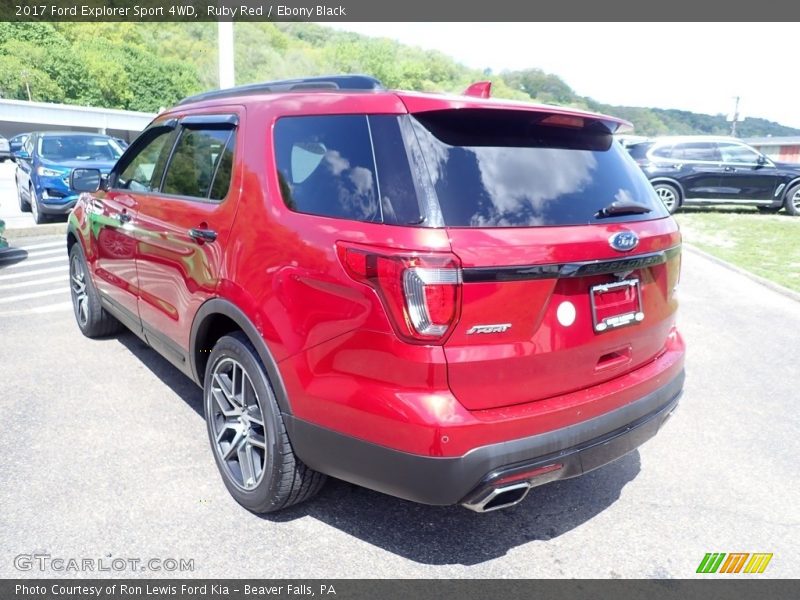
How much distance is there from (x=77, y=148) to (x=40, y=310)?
705 cm

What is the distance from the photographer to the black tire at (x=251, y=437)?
2598 mm

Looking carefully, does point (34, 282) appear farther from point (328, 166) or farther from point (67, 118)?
point (67, 118)

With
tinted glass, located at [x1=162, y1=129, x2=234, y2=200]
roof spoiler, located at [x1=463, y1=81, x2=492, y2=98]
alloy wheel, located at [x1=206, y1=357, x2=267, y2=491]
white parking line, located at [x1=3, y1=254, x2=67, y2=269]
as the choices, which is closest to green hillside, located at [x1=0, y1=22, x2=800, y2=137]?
white parking line, located at [x1=3, y1=254, x2=67, y2=269]

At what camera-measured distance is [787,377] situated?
4.83m

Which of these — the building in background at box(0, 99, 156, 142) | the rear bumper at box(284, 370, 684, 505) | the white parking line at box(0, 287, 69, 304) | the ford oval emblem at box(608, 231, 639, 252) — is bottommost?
the white parking line at box(0, 287, 69, 304)

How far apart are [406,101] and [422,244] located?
0.59 m

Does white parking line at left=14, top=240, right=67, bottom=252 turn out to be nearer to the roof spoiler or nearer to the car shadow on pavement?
the car shadow on pavement

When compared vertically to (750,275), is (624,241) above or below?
above

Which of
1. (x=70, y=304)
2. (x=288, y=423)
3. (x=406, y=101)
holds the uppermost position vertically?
(x=406, y=101)

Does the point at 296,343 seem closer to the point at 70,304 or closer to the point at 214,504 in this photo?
the point at 214,504

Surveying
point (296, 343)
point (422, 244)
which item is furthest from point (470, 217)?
point (296, 343)

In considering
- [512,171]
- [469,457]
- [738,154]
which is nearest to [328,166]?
[512,171]

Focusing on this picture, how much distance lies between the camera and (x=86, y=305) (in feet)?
17.1

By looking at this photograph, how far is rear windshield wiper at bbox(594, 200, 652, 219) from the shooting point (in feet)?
8.05
